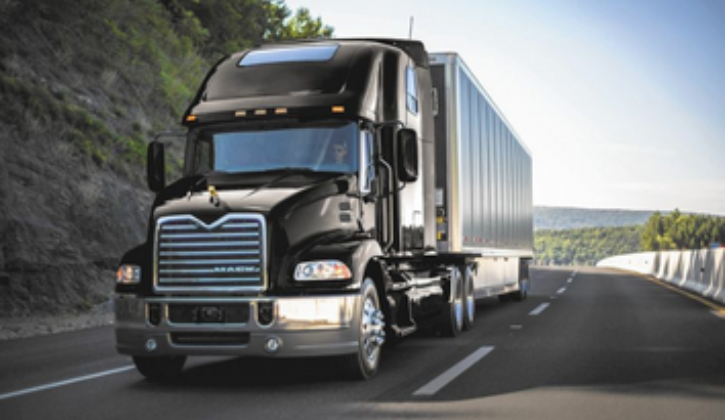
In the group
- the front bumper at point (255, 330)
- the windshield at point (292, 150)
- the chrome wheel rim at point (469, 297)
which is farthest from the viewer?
the chrome wheel rim at point (469, 297)

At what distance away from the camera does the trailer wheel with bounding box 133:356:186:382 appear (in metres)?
8.00

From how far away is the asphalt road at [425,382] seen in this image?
6488 mm

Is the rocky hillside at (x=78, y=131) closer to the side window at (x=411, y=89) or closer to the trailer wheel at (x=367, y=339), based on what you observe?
the side window at (x=411, y=89)

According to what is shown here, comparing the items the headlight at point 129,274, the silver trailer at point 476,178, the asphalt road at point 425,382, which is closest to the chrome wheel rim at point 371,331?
the asphalt road at point 425,382

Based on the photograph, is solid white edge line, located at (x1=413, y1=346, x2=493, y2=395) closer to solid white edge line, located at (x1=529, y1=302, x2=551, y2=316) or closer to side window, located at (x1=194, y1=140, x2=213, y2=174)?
side window, located at (x1=194, y1=140, x2=213, y2=174)

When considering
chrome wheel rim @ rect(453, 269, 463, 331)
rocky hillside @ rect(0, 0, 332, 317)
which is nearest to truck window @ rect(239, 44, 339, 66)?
chrome wheel rim @ rect(453, 269, 463, 331)

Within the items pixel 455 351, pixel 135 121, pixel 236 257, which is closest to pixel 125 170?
pixel 135 121

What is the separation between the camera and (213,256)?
7.34 m

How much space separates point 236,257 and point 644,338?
6402 mm

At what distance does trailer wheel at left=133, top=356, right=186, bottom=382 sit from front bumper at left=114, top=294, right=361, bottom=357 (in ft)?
1.53

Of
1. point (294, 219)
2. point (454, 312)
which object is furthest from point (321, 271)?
point (454, 312)

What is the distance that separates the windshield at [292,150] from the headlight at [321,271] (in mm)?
1231

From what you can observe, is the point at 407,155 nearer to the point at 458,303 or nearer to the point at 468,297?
the point at 458,303

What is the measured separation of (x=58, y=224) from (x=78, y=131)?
13.4 ft
